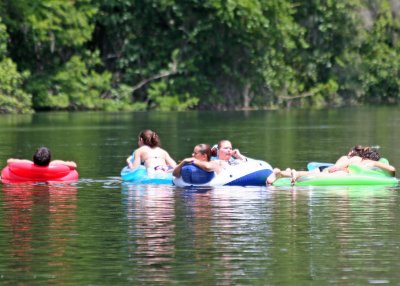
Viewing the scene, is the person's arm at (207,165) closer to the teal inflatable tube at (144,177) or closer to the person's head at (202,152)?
the person's head at (202,152)

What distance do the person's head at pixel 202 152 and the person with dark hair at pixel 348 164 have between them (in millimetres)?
1101

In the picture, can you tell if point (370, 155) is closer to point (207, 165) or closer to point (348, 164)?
point (348, 164)

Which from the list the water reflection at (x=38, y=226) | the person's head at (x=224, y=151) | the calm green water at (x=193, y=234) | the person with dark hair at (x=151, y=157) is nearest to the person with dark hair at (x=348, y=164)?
the calm green water at (x=193, y=234)

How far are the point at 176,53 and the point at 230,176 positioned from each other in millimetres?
50190

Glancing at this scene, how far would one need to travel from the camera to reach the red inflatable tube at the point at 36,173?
25938mm

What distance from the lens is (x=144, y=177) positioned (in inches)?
1043

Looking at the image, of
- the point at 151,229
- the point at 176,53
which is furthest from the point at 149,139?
the point at 176,53

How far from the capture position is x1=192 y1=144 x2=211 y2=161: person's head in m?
24.8

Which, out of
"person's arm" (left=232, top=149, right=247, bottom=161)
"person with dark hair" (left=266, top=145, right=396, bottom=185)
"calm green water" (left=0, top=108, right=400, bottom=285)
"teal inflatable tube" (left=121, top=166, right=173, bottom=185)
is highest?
"person's arm" (left=232, top=149, right=247, bottom=161)

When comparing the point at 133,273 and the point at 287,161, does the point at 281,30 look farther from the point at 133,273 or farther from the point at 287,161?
the point at 133,273

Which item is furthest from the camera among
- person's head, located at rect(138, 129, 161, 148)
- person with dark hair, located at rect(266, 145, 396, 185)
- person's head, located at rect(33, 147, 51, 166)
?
person's head, located at rect(138, 129, 161, 148)

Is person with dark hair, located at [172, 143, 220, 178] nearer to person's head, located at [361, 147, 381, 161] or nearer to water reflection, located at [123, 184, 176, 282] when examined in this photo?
water reflection, located at [123, 184, 176, 282]

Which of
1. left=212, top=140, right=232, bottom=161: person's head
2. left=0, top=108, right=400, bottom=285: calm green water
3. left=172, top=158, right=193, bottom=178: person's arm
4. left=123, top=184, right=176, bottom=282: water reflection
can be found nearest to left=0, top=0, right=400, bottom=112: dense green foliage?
left=0, top=108, right=400, bottom=285: calm green water

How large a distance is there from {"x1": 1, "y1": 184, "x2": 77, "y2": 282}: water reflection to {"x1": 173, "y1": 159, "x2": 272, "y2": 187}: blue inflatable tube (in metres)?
1.94
